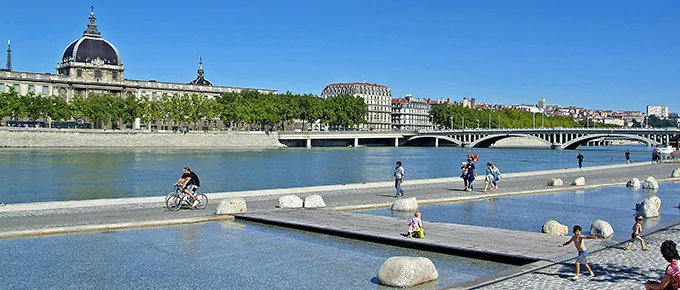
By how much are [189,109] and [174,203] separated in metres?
113

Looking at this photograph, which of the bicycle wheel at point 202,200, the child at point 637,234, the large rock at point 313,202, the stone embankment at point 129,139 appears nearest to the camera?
the child at point 637,234

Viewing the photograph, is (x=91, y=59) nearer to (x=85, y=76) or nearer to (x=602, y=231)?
(x=85, y=76)

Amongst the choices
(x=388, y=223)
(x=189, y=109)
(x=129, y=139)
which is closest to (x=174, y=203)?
(x=388, y=223)

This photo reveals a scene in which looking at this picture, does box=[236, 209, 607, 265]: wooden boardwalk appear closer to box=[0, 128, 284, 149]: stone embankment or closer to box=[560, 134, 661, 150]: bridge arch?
box=[0, 128, 284, 149]: stone embankment

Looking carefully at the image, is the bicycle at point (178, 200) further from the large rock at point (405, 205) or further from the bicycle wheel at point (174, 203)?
the large rock at point (405, 205)

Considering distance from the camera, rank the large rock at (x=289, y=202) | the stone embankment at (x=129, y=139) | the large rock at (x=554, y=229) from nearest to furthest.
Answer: the large rock at (x=554, y=229)
the large rock at (x=289, y=202)
the stone embankment at (x=129, y=139)

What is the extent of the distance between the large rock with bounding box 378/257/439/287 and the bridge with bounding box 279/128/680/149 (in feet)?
364

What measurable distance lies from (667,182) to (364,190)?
2156 cm

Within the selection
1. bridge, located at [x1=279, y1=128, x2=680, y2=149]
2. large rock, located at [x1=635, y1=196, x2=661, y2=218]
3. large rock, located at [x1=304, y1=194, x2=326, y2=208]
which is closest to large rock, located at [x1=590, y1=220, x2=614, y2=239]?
large rock, located at [x1=635, y1=196, x2=661, y2=218]

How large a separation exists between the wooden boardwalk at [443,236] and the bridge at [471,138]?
104625 mm

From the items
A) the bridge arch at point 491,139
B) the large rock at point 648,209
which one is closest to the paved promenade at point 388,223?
the large rock at point 648,209

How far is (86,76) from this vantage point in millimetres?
142625

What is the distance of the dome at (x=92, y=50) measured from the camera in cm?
14338

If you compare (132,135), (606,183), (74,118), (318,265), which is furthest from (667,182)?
(74,118)
